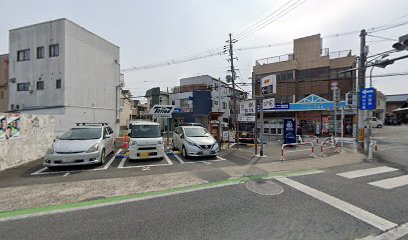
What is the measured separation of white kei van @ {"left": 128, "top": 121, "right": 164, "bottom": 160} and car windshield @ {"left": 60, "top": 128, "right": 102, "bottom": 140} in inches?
56.5

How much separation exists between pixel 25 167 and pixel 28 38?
17247 mm

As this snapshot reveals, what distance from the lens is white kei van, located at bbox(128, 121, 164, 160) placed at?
27.5ft

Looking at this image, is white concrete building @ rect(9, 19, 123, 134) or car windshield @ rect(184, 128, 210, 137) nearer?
car windshield @ rect(184, 128, 210, 137)

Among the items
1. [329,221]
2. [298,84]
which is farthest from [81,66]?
[298,84]

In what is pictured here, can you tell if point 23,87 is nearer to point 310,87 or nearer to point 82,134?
point 82,134

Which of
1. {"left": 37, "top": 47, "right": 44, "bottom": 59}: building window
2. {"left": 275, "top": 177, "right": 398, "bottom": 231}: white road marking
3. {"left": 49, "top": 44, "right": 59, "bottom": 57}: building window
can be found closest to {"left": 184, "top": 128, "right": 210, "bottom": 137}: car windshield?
{"left": 275, "top": 177, "right": 398, "bottom": 231}: white road marking

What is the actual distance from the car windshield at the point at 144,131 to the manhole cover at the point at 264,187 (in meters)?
5.47

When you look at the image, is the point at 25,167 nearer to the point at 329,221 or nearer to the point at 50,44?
the point at 329,221

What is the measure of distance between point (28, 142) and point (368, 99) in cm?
1707

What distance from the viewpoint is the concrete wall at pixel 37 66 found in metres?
16.7

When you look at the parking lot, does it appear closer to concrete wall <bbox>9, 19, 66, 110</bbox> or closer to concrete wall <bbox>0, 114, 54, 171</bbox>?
concrete wall <bbox>0, 114, 54, 171</bbox>

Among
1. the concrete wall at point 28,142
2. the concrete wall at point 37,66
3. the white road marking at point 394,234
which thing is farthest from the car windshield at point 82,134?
the concrete wall at point 37,66

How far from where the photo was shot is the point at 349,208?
4.02 metres

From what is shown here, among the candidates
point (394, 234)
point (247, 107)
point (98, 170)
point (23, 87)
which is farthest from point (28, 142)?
point (23, 87)
